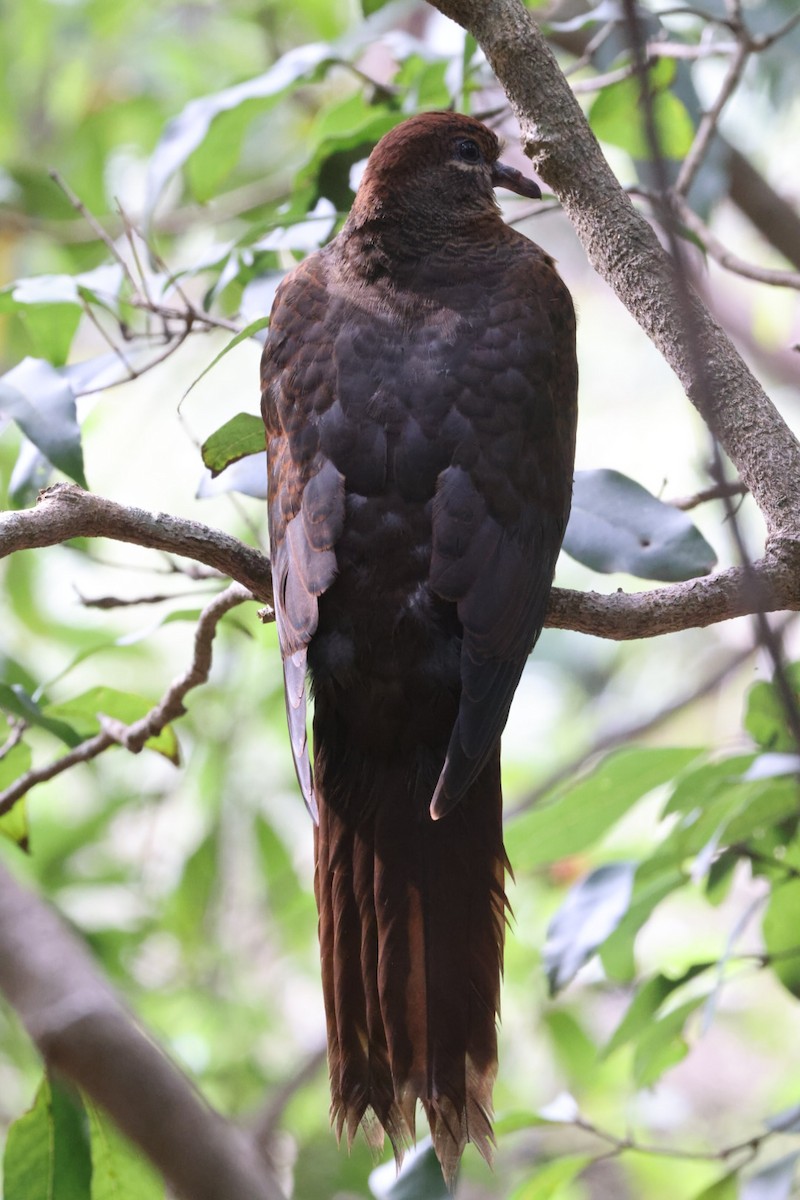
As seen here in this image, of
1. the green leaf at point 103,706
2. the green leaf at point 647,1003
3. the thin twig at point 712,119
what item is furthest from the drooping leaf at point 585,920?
the thin twig at point 712,119

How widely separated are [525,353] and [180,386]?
3409mm

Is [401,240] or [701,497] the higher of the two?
[401,240]

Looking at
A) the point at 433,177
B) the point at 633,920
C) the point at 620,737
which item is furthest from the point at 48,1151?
the point at 620,737

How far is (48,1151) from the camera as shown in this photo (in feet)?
6.51

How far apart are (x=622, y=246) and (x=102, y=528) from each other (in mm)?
838

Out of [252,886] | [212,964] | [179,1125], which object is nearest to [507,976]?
[212,964]

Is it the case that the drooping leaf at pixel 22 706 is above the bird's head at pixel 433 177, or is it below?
below

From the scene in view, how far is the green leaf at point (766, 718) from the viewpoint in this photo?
2.39 metres

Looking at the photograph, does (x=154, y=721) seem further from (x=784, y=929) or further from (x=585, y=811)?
(x=784, y=929)

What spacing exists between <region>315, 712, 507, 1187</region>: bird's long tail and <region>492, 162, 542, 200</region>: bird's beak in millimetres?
1205

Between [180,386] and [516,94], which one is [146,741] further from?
[180,386]

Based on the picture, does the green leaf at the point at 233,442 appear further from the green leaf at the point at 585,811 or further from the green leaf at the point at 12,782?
the green leaf at the point at 585,811

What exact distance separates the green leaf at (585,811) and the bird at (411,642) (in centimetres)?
42

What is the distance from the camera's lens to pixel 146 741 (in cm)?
240
